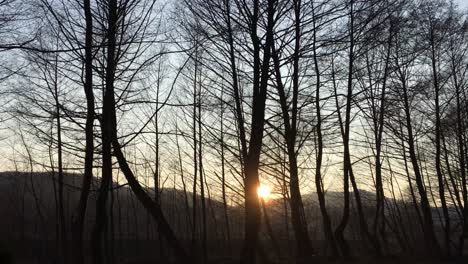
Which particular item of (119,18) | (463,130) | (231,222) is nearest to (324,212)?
(463,130)

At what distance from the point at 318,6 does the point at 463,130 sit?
14.4 metres

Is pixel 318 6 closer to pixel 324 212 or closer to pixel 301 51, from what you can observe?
pixel 301 51

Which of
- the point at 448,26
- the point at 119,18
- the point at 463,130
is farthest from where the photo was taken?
the point at 463,130

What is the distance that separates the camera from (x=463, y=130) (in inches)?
719

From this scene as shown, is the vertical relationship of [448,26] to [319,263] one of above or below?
above

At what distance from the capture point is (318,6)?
648cm

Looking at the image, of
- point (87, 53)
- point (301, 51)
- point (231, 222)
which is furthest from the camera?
point (231, 222)

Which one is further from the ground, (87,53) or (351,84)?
(351,84)

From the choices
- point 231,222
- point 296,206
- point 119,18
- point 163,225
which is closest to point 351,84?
point 296,206

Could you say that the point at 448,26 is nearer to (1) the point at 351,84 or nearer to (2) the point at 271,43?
(1) the point at 351,84

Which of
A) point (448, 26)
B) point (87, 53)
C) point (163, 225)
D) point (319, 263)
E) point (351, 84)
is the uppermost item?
point (448, 26)

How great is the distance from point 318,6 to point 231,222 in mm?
34335

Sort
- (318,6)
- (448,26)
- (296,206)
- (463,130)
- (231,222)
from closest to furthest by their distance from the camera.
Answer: (318,6), (296,206), (448,26), (463,130), (231,222)

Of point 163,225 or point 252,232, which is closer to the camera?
point 252,232
